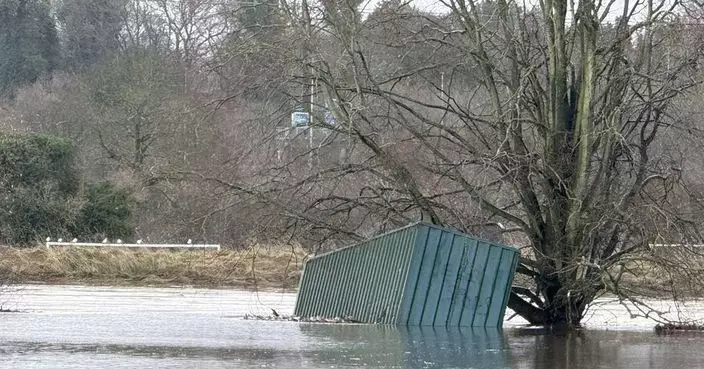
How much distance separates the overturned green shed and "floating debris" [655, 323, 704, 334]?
2628 mm

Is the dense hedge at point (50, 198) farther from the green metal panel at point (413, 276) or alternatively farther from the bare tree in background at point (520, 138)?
the green metal panel at point (413, 276)

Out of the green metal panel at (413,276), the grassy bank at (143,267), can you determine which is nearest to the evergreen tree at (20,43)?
the grassy bank at (143,267)

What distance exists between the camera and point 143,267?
32031 millimetres

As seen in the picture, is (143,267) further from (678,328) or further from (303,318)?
(678,328)

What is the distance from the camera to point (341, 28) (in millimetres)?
18547

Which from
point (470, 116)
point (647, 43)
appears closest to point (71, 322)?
point (470, 116)

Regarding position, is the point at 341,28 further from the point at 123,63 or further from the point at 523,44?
the point at 123,63

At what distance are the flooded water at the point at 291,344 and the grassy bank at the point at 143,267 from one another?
29.5 feet

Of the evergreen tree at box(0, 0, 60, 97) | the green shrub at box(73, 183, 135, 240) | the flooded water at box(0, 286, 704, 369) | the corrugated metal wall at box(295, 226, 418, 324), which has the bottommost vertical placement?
the flooded water at box(0, 286, 704, 369)

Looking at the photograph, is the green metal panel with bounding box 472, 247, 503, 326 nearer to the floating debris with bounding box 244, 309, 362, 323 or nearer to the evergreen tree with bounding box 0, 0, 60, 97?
the floating debris with bounding box 244, 309, 362, 323

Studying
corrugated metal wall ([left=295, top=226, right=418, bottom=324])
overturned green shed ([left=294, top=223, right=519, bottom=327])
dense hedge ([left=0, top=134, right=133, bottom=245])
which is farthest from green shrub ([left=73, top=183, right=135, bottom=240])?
overturned green shed ([left=294, top=223, right=519, bottom=327])

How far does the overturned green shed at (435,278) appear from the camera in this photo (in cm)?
1795

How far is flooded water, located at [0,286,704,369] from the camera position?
1338 cm

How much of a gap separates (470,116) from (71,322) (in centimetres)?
666
